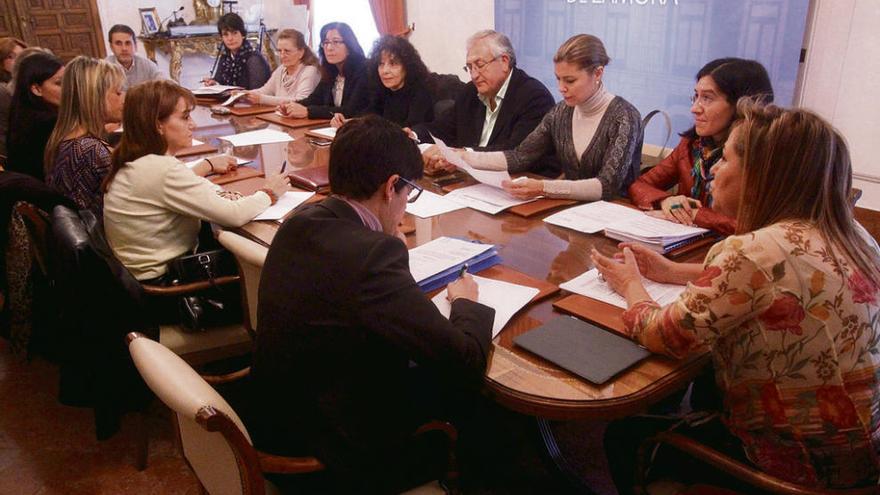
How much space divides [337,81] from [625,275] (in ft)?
9.86

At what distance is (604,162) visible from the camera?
2229 mm

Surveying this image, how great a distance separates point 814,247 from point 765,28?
8.09ft

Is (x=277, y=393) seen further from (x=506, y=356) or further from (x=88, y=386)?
(x=88, y=386)

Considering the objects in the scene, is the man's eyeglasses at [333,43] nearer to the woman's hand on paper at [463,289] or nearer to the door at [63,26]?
the woman's hand on paper at [463,289]

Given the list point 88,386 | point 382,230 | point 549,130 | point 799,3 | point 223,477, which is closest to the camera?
point 223,477

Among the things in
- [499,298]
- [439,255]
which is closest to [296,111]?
[439,255]

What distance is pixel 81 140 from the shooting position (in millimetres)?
2199

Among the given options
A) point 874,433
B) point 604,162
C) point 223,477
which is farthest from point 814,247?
point 604,162

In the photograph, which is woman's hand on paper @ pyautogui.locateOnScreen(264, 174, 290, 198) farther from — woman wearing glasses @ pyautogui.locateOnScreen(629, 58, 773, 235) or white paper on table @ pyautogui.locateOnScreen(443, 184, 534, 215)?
woman wearing glasses @ pyautogui.locateOnScreen(629, 58, 773, 235)

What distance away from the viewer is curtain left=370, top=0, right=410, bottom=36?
5.38 meters

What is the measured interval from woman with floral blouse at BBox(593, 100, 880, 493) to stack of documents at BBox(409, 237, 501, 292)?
48cm

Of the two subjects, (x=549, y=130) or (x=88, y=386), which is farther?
(x=549, y=130)

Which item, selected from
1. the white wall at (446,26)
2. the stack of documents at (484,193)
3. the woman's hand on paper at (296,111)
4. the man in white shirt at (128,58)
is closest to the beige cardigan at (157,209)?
the stack of documents at (484,193)

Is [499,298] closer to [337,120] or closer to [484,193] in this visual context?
[484,193]
